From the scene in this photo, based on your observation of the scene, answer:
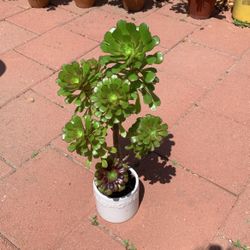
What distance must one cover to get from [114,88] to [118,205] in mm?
1067

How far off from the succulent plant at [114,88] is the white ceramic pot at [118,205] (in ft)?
1.42

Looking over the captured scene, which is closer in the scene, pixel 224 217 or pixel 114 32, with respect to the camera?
pixel 114 32

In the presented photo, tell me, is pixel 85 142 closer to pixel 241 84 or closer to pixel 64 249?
pixel 64 249

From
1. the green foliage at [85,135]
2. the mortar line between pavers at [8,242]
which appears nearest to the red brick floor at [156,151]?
the mortar line between pavers at [8,242]

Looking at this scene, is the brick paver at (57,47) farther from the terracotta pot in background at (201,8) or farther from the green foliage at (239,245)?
the green foliage at (239,245)

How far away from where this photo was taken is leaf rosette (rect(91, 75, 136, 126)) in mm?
2236

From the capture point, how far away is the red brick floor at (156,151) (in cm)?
305

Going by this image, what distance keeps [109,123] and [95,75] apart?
1.05ft

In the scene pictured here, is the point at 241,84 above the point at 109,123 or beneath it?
beneath

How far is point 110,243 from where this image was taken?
117 inches

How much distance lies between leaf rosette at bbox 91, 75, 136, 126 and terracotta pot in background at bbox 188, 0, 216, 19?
3694 mm

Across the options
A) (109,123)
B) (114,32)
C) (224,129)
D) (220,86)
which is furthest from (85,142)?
(220,86)

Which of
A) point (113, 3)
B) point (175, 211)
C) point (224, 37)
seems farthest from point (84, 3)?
point (175, 211)

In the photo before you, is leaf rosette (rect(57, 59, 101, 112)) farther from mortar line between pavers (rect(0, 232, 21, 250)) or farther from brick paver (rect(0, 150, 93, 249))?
mortar line between pavers (rect(0, 232, 21, 250))
